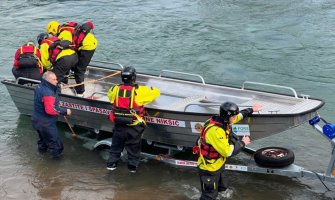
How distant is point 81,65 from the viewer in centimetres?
836

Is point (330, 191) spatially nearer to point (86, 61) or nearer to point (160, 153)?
point (160, 153)

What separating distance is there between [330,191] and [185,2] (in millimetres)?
15050

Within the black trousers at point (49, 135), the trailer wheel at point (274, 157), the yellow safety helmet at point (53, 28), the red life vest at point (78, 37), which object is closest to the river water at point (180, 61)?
the black trousers at point (49, 135)

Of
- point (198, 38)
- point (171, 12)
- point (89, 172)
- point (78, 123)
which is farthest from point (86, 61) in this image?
point (171, 12)

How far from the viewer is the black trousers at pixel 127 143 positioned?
667 centimetres

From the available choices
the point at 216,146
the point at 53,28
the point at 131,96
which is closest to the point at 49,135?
the point at 131,96

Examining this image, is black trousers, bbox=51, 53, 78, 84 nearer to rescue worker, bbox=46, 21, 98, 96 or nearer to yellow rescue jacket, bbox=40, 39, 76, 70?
yellow rescue jacket, bbox=40, 39, 76, 70

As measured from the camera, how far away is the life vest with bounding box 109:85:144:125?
6496mm

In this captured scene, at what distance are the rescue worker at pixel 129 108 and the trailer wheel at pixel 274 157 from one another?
1686 mm

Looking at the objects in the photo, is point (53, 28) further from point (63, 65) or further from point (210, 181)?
point (210, 181)

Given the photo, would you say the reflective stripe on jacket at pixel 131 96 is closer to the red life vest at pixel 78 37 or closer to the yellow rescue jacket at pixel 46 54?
the yellow rescue jacket at pixel 46 54

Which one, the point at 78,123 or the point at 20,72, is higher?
the point at 20,72

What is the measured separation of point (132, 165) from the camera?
691 cm

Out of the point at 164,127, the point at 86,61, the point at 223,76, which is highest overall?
the point at 86,61
